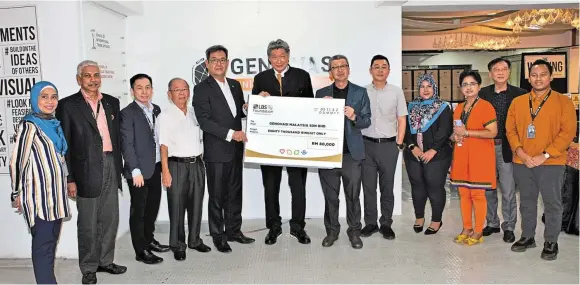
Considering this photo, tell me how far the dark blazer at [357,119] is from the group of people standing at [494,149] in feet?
1.82

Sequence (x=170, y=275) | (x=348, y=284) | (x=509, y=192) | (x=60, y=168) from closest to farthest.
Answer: (x=60, y=168) → (x=348, y=284) → (x=170, y=275) → (x=509, y=192)

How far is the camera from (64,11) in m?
4.12

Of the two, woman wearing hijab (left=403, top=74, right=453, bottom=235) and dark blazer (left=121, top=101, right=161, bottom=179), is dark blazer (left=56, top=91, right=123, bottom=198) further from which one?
woman wearing hijab (left=403, top=74, right=453, bottom=235)

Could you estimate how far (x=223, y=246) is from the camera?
4355mm

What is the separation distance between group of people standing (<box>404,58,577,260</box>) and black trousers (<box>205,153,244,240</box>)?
1.58 meters

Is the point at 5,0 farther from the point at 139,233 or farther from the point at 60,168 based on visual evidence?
the point at 139,233

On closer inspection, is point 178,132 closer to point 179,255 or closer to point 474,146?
point 179,255

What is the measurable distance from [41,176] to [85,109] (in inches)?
22.7

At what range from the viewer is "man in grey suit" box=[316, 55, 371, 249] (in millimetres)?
4273

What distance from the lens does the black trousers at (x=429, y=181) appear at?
462 centimetres

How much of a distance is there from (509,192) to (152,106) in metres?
3.15

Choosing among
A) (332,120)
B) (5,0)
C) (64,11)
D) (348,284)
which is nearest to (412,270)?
(348,284)

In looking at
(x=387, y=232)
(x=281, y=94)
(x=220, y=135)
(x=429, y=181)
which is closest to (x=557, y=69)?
(x=429, y=181)

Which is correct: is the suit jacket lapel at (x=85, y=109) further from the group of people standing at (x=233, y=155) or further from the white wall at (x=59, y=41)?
the white wall at (x=59, y=41)
